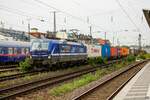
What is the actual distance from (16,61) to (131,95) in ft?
87.4

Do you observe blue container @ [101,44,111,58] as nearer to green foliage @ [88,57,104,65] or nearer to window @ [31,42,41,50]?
green foliage @ [88,57,104,65]

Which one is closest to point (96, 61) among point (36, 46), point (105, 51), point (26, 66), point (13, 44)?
point (105, 51)

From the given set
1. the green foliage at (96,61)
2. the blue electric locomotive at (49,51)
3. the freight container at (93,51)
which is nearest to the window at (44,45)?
the blue electric locomotive at (49,51)

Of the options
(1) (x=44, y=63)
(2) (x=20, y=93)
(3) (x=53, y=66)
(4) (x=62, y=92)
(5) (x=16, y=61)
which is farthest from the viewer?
(5) (x=16, y=61)

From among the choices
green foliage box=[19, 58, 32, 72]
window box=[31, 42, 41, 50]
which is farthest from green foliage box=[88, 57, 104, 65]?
green foliage box=[19, 58, 32, 72]

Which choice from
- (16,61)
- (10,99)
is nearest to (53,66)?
(16,61)

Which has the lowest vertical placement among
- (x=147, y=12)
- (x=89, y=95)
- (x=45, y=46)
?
(x=89, y=95)

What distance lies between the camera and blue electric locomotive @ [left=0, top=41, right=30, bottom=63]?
3655 centimetres

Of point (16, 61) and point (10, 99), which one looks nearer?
point (10, 99)

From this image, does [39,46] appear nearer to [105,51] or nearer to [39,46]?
[39,46]

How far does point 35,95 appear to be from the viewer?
14.8m

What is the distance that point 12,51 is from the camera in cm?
3844

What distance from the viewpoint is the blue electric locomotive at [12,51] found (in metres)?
36.5

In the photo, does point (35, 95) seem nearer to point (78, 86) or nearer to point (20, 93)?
point (20, 93)
